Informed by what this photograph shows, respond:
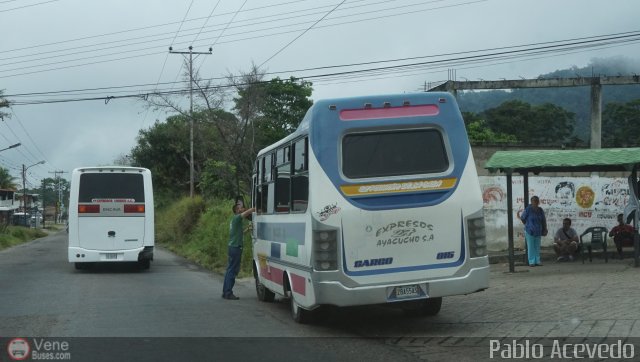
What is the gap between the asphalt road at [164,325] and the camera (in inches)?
331

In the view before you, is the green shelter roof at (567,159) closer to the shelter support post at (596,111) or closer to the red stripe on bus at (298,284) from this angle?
the red stripe on bus at (298,284)

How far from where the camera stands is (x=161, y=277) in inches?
773

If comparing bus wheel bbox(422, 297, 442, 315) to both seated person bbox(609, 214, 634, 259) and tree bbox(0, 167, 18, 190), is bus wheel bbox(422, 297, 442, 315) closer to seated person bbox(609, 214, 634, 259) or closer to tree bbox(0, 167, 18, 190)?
seated person bbox(609, 214, 634, 259)

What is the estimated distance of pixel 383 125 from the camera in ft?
31.4

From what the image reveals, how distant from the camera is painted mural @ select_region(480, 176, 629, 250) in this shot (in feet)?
64.8

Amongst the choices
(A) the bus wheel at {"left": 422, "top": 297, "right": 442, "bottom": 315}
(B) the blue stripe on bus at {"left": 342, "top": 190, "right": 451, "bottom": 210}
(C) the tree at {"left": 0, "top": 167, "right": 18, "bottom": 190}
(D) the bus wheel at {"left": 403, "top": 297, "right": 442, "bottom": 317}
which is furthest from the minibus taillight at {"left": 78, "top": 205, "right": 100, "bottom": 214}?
(C) the tree at {"left": 0, "top": 167, "right": 18, "bottom": 190}

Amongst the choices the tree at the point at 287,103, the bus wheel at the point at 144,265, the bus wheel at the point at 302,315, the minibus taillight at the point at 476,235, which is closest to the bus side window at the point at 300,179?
the bus wheel at the point at 302,315

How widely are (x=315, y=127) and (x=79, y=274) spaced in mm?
13145

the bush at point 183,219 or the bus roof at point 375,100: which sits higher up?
the bus roof at point 375,100

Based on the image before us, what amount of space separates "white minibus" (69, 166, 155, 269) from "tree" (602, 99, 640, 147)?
35793mm

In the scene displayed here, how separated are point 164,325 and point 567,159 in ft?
30.9

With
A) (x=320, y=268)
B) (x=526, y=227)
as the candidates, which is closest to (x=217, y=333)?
(x=320, y=268)

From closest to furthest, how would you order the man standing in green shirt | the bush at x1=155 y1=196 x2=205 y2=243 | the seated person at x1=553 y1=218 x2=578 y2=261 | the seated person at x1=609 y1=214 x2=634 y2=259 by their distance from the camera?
the man standing in green shirt → the seated person at x1=609 y1=214 x2=634 y2=259 → the seated person at x1=553 y1=218 x2=578 y2=261 → the bush at x1=155 y1=196 x2=205 y2=243

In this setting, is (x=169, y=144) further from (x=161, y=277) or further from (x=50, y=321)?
(x=50, y=321)
